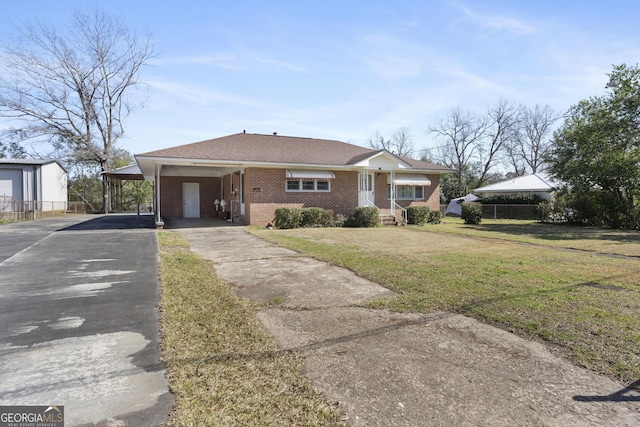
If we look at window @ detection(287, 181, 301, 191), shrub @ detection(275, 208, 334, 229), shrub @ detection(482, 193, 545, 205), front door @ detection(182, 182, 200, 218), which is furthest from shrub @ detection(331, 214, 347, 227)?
shrub @ detection(482, 193, 545, 205)

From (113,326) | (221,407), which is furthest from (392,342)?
(113,326)

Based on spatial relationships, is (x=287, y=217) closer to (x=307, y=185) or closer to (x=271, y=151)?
(x=307, y=185)

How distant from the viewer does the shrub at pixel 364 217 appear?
17.4m

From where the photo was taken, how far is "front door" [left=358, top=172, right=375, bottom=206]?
19.4m

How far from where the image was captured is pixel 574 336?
3574mm

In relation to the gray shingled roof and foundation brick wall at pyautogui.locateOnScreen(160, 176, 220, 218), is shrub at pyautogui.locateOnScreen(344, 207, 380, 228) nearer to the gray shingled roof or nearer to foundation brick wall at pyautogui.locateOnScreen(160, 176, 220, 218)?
the gray shingled roof

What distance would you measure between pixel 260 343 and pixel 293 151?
16152 millimetres

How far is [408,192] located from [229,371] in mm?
19450

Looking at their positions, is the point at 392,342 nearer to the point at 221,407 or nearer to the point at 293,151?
the point at 221,407

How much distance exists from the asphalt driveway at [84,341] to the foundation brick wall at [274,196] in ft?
31.1

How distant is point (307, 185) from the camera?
18.0 metres

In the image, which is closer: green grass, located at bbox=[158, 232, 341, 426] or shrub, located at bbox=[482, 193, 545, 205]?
green grass, located at bbox=[158, 232, 341, 426]
